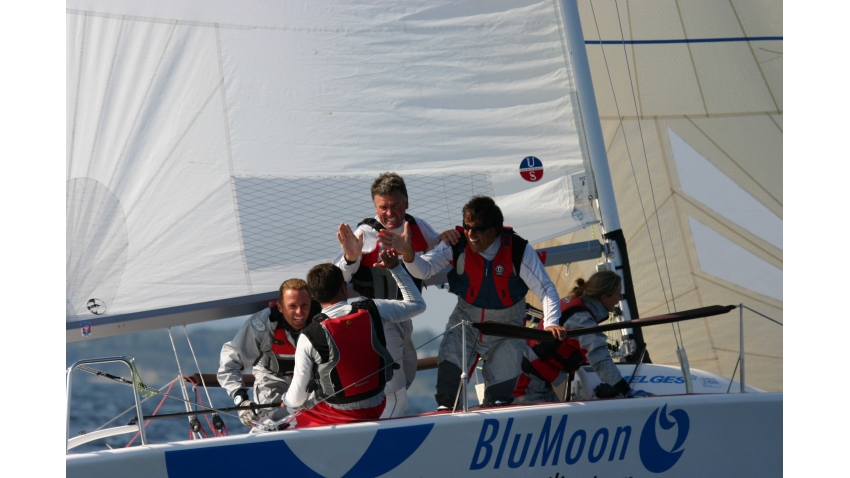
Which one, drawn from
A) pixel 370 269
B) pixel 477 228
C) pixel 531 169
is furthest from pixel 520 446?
pixel 531 169

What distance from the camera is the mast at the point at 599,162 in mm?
4062

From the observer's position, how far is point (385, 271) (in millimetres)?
3549

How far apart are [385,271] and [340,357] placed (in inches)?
22.7

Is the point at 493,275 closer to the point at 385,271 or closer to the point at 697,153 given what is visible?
the point at 385,271

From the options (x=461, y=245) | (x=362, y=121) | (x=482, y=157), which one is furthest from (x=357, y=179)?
(x=461, y=245)

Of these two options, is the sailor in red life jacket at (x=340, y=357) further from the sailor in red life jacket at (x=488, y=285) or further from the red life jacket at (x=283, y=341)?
the red life jacket at (x=283, y=341)

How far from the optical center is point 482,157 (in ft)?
14.1

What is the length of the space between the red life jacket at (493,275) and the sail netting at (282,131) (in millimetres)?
791

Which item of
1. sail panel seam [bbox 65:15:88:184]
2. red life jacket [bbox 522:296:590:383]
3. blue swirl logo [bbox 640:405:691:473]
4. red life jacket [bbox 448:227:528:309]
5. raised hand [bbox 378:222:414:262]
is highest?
sail panel seam [bbox 65:15:88:184]

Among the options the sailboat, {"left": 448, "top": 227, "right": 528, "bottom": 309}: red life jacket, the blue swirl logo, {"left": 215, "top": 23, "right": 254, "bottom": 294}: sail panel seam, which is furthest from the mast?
{"left": 215, "top": 23, "right": 254, "bottom": 294}: sail panel seam

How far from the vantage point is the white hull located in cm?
283

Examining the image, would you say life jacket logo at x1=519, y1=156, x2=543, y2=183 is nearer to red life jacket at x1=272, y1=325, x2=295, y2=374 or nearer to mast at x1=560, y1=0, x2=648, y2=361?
mast at x1=560, y1=0, x2=648, y2=361

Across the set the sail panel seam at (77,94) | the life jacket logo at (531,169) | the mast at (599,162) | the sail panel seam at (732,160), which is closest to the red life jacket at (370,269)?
the life jacket logo at (531,169)

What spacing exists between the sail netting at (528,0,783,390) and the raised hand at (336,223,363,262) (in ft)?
6.89
